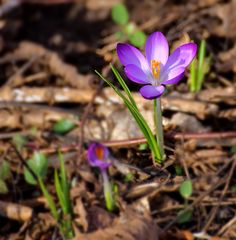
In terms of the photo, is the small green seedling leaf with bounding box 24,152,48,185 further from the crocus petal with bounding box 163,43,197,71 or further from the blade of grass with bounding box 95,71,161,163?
the crocus petal with bounding box 163,43,197,71

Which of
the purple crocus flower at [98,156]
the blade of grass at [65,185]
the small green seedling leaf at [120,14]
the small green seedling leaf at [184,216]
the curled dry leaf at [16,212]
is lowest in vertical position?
the small green seedling leaf at [184,216]

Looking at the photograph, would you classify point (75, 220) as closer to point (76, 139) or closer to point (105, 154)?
point (105, 154)

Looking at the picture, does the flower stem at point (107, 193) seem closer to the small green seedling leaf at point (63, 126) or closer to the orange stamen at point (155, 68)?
the small green seedling leaf at point (63, 126)

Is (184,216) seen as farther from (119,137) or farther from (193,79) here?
(193,79)

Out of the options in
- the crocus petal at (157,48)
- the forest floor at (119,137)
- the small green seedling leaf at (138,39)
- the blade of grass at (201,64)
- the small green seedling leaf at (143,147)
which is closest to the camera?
the crocus petal at (157,48)

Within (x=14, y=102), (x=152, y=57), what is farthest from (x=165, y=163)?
(x=14, y=102)

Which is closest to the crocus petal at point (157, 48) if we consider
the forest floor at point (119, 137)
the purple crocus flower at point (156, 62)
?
the purple crocus flower at point (156, 62)
